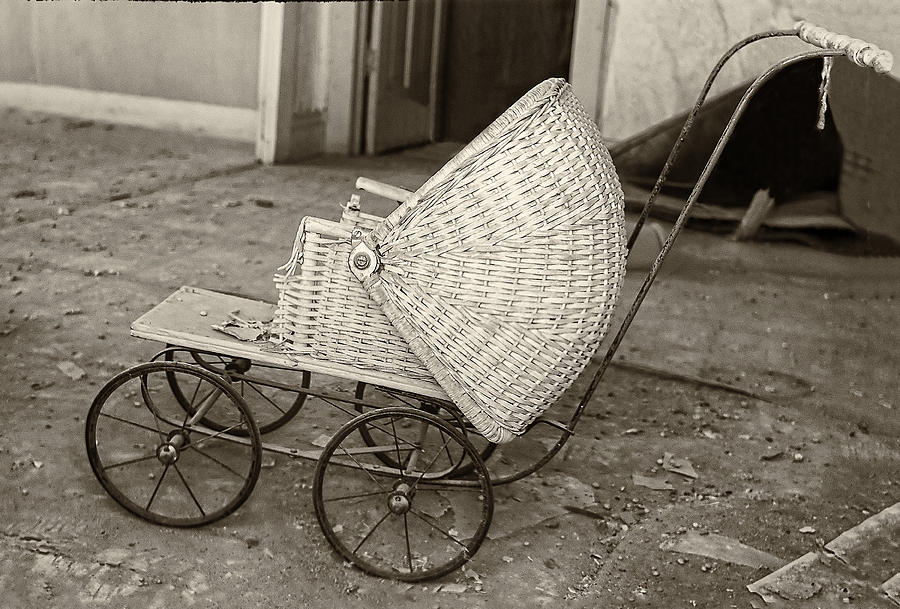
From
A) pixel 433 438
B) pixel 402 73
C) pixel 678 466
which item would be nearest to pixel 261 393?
pixel 433 438

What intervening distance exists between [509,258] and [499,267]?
0.03 m

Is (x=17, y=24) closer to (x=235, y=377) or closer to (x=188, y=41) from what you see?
(x=188, y=41)

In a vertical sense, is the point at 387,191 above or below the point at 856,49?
below

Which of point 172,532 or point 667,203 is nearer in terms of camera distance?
point 172,532

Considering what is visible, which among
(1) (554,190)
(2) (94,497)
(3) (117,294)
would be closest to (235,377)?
(2) (94,497)

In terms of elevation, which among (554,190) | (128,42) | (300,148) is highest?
(554,190)

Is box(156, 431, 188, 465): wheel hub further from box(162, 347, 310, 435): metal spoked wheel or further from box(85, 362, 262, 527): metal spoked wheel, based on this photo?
box(162, 347, 310, 435): metal spoked wheel

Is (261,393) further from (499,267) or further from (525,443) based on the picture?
(499,267)

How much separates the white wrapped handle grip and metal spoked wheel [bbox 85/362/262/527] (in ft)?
5.10

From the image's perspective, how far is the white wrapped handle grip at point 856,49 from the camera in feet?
6.95

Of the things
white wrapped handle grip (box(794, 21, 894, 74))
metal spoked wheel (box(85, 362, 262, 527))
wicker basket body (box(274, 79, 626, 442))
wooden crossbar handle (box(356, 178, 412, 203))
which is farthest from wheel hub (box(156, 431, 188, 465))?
white wrapped handle grip (box(794, 21, 894, 74))

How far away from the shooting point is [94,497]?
271 centimetres

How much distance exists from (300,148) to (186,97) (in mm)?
1095

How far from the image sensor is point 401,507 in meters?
2.52
